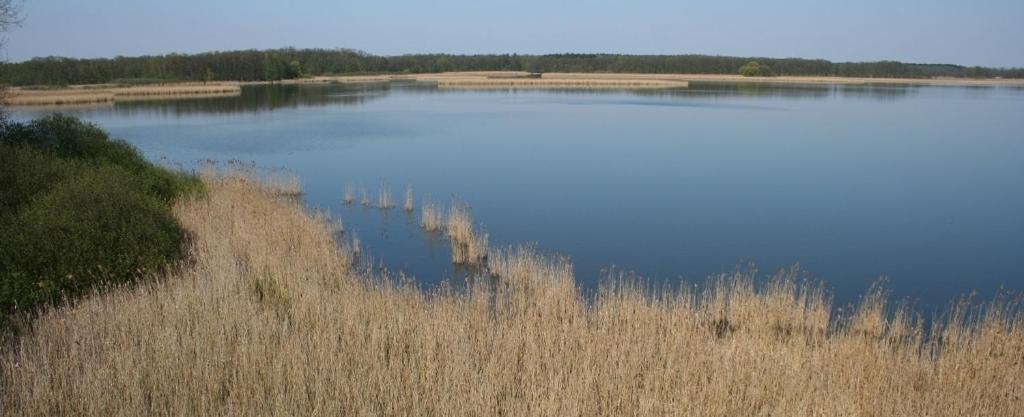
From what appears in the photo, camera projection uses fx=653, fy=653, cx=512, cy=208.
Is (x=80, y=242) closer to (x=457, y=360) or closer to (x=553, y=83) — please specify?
(x=457, y=360)

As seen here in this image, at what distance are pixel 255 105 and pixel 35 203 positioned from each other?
4212 centimetres

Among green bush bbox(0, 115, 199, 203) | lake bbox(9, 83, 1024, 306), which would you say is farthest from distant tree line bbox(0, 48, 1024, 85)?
green bush bbox(0, 115, 199, 203)

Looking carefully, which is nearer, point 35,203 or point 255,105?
point 35,203

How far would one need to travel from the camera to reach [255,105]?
4847cm

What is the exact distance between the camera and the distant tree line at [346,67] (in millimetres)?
73625

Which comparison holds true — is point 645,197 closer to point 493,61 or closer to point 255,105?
point 255,105

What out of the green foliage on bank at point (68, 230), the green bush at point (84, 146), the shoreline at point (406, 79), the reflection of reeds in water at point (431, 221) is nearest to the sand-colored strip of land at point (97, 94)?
the shoreline at point (406, 79)

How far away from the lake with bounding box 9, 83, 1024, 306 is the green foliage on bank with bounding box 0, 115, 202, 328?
3.95 metres

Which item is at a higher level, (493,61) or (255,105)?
(493,61)

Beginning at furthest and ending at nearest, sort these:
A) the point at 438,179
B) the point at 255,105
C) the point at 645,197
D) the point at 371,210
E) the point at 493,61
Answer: the point at 493,61
the point at 255,105
the point at 438,179
the point at 645,197
the point at 371,210

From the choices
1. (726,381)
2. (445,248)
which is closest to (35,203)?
(445,248)

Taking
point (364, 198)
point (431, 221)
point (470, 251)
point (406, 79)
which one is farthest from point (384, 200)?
point (406, 79)

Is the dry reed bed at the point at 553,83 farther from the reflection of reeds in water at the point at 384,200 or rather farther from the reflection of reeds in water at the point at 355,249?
the reflection of reeds in water at the point at 355,249

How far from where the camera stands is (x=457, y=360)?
5328 millimetres
